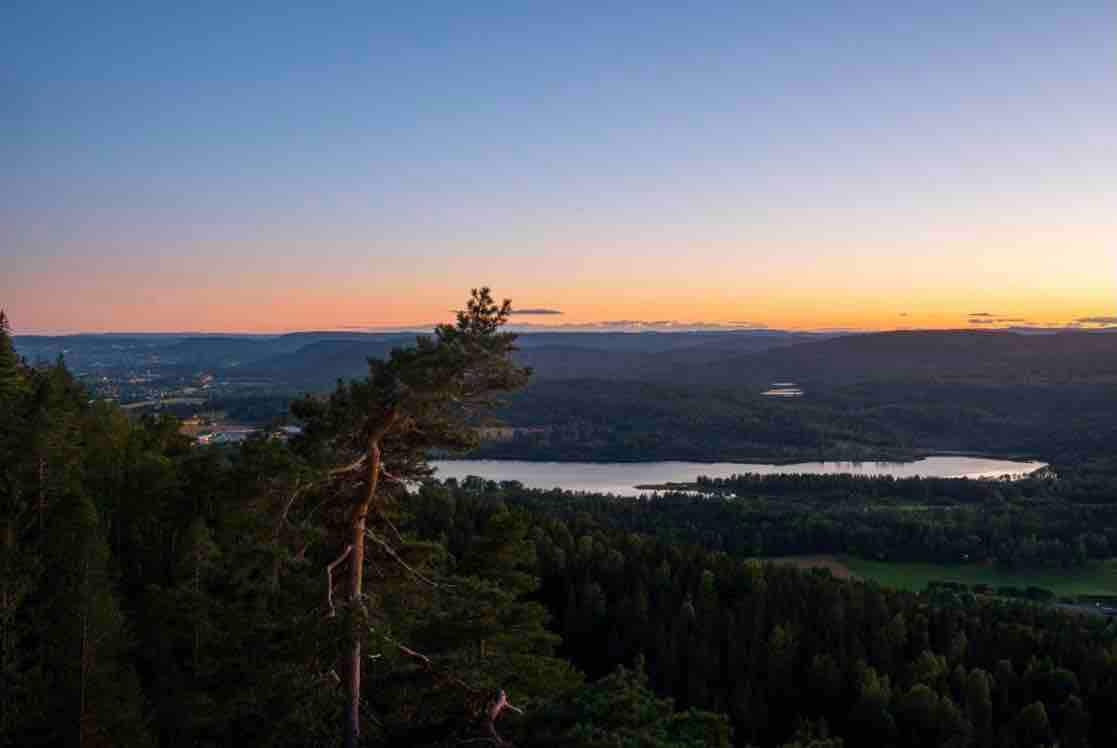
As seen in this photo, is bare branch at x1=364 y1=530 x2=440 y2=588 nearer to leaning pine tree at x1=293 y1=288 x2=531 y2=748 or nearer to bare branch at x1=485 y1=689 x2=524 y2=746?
leaning pine tree at x1=293 y1=288 x2=531 y2=748

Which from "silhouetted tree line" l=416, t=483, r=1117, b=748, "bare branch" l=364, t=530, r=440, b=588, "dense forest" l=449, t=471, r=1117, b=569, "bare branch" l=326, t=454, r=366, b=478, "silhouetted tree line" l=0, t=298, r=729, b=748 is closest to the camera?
"silhouetted tree line" l=0, t=298, r=729, b=748

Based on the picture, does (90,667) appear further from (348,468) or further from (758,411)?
(758,411)

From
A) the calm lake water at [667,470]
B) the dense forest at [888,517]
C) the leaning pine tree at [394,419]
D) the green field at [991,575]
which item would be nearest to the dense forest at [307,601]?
the leaning pine tree at [394,419]

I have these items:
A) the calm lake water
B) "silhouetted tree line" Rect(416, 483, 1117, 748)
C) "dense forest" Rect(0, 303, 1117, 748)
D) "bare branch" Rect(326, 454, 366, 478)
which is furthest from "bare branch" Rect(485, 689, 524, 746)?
the calm lake water

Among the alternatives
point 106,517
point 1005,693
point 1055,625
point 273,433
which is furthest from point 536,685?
point 1055,625

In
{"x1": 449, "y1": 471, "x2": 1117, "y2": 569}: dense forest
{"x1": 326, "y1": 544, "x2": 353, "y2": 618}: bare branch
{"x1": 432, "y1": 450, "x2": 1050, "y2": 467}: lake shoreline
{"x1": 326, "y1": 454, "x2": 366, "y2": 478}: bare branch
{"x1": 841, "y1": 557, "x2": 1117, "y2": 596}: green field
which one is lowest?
{"x1": 432, "y1": 450, "x2": 1050, "y2": 467}: lake shoreline
